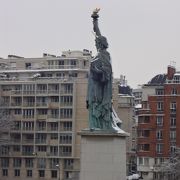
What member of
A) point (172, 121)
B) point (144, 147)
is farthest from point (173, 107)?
point (144, 147)

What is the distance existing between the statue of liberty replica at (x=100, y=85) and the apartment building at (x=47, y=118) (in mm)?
63458

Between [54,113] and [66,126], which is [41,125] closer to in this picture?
[54,113]

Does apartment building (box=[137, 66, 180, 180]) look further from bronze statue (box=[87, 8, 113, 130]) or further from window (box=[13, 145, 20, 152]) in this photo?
bronze statue (box=[87, 8, 113, 130])

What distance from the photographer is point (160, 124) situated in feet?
321

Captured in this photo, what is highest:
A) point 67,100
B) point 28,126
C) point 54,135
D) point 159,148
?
point 67,100

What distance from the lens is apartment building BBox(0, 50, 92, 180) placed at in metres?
98.4

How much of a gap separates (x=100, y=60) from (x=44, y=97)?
68273 millimetres

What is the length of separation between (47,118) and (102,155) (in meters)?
68.4

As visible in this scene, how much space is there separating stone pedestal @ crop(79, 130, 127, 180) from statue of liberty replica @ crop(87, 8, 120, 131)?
0.93 m

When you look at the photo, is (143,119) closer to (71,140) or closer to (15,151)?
(71,140)

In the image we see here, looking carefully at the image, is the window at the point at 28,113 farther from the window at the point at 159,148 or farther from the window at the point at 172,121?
the window at the point at 172,121

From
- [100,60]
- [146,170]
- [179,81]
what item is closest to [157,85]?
[179,81]

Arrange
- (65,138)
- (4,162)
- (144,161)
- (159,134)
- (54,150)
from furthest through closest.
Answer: (4,162) → (54,150) → (144,161) → (65,138) → (159,134)

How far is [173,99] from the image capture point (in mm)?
97062
